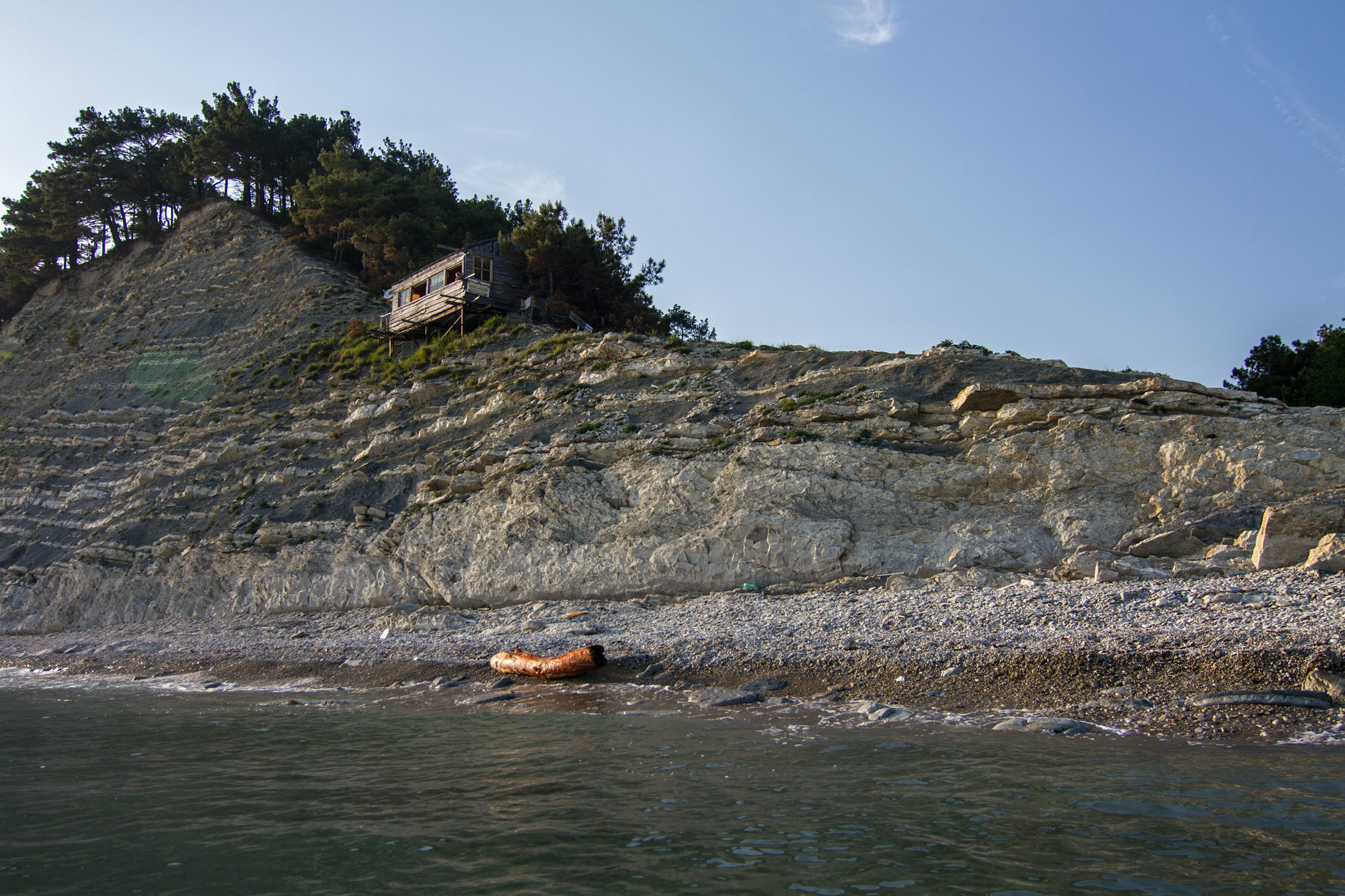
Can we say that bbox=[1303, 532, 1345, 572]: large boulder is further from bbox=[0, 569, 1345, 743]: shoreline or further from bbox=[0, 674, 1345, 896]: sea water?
bbox=[0, 674, 1345, 896]: sea water

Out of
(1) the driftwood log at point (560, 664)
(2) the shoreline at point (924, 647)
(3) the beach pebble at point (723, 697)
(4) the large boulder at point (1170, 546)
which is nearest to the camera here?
(2) the shoreline at point (924, 647)

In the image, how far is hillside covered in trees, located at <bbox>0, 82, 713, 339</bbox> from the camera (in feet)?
119

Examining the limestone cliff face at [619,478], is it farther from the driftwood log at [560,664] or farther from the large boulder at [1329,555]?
the driftwood log at [560,664]

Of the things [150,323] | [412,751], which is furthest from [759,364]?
[150,323]

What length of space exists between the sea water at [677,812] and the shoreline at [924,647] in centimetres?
139

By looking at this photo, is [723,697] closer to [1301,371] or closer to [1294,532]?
[1294,532]

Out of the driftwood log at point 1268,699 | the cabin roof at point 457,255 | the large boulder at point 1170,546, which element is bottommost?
the driftwood log at point 1268,699

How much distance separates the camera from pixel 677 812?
22.9 feet

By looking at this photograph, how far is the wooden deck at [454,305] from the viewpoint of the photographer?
33062 millimetres

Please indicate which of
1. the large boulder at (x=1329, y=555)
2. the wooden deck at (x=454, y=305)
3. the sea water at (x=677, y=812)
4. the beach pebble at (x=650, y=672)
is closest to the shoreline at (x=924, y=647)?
the beach pebble at (x=650, y=672)

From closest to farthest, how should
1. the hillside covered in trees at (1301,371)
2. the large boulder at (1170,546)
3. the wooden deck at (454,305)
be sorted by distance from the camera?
the large boulder at (1170,546) → the hillside covered in trees at (1301,371) → the wooden deck at (454,305)

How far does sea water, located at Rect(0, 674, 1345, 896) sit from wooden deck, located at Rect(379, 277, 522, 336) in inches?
961

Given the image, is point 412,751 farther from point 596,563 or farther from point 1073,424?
point 1073,424

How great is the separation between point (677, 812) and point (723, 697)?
16.2 ft
